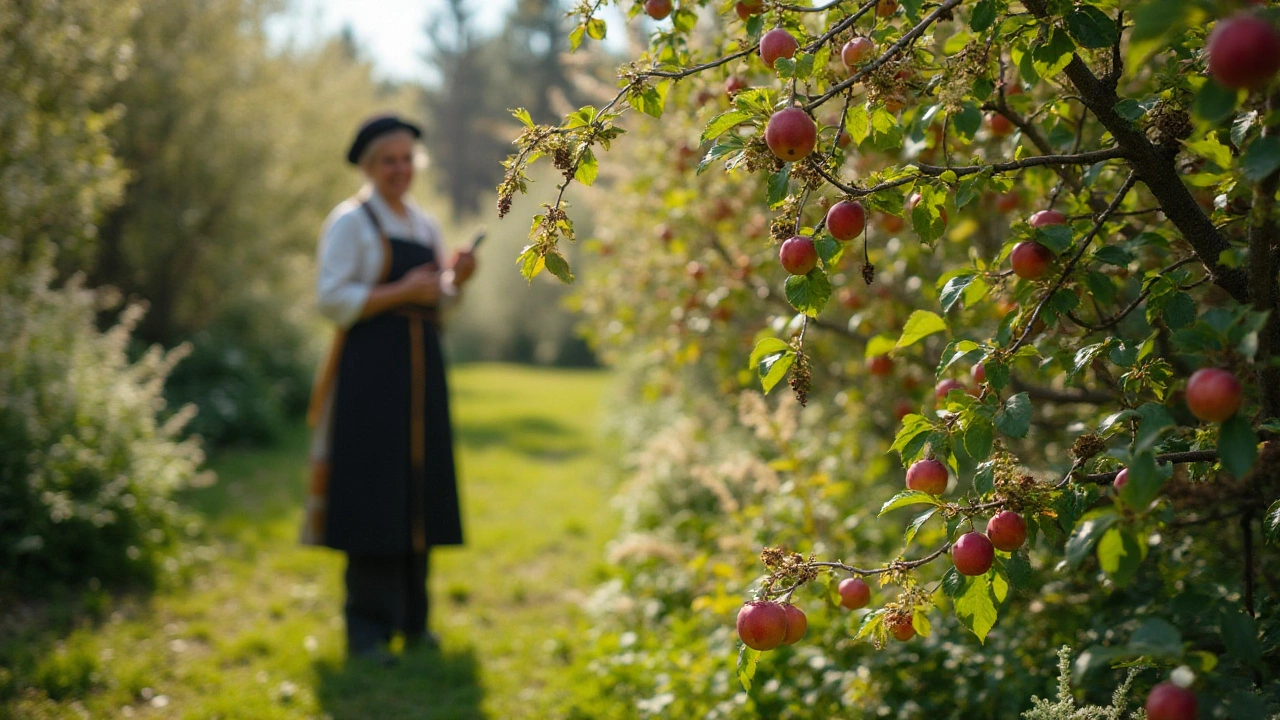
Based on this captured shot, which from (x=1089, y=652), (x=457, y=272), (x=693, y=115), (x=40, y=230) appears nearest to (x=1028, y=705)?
(x=1089, y=652)

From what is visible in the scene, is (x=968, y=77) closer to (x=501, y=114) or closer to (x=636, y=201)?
(x=636, y=201)

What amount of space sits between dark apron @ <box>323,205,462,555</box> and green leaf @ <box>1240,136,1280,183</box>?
3.03 m

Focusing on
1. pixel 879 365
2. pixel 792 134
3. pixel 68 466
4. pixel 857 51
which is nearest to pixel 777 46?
pixel 857 51

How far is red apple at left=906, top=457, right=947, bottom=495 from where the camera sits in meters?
1.40

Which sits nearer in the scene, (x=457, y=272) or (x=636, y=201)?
(x=457, y=272)

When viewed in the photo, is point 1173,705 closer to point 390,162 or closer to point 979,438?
point 979,438

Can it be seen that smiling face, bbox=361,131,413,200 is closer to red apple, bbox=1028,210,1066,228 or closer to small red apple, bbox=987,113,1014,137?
small red apple, bbox=987,113,1014,137

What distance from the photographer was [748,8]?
5.24 feet

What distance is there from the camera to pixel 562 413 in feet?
36.9

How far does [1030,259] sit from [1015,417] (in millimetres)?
290

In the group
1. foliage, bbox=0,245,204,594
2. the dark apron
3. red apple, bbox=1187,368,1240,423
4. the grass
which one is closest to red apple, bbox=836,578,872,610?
red apple, bbox=1187,368,1240,423

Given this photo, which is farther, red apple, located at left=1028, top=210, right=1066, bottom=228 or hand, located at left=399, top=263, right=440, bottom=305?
hand, located at left=399, top=263, right=440, bottom=305

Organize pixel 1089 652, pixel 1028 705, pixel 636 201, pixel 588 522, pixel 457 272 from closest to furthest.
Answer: pixel 1089 652
pixel 1028 705
pixel 457 272
pixel 636 201
pixel 588 522

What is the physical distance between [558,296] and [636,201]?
17341mm
